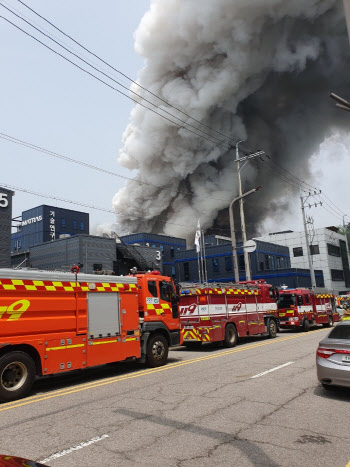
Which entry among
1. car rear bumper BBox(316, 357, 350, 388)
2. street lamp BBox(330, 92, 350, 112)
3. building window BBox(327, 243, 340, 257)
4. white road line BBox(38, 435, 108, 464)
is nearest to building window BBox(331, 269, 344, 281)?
building window BBox(327, 243, 340, 257)

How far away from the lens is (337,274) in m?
68.0

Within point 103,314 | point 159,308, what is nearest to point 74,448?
point 103,314

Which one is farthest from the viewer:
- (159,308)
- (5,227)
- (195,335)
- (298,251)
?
(298,251)

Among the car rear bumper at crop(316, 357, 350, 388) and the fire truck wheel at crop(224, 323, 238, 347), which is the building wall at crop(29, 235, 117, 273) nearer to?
the fire truck wheel at crop(224, 323, 238, 347)

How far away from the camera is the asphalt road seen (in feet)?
14.3

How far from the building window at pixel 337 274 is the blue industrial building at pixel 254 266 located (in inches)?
142

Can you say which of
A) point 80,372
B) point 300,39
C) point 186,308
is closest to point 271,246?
point 300,39

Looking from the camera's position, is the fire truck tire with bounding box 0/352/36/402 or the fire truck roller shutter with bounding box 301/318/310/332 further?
the fire truck roller shutter with bounding box 301/318/310/332

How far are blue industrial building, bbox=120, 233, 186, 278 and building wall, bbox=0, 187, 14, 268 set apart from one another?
3325 cm

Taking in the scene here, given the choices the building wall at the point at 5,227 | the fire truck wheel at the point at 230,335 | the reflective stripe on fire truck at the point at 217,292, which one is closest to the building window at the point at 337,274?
the reflective stripe on fire truck at the point at 217,292

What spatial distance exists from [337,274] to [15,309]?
68.7 meters

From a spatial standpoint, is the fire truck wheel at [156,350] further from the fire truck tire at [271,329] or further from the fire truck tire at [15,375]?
the fire truck tire at [271,329]

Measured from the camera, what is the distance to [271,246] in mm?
61656

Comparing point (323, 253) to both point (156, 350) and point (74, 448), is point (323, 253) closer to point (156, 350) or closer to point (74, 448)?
point (156, 350)
